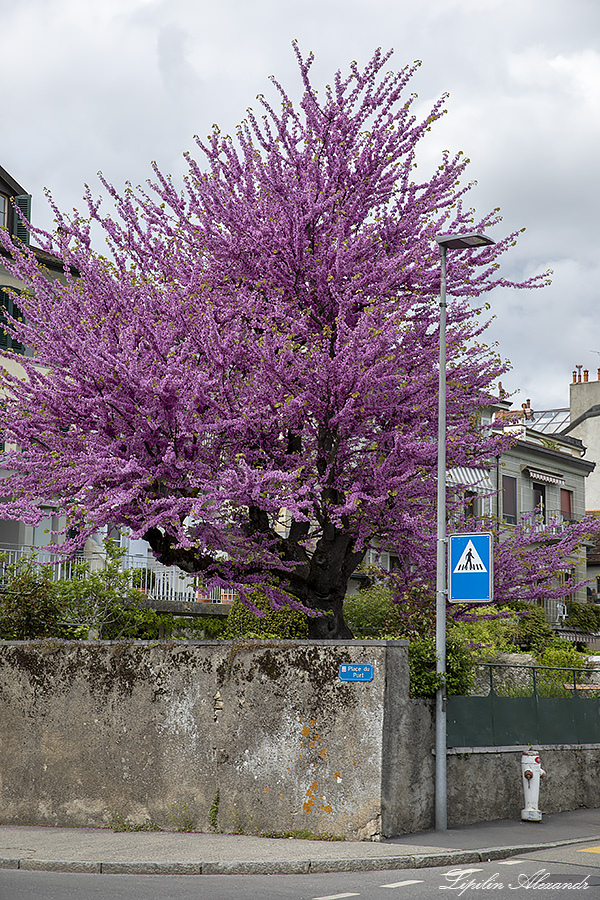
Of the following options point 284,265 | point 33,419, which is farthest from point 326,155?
point 33,419

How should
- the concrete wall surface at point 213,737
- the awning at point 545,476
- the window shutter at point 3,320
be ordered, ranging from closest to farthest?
1. the concrete wall surface at point 213,737
2. the window shutter at point 3,320
3. the awning at point 545,476

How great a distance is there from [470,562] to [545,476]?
33.4 m

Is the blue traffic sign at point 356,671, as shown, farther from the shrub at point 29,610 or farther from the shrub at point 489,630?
the shrub at point 489,630

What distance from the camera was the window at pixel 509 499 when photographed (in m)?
43.6

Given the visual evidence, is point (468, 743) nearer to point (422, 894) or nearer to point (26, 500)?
point (422, 894)

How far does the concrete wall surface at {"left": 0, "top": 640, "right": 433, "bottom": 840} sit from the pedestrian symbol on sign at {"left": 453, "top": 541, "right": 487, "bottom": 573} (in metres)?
1.38

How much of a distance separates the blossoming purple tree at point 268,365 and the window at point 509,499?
87.2ft

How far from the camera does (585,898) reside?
910 centimetres

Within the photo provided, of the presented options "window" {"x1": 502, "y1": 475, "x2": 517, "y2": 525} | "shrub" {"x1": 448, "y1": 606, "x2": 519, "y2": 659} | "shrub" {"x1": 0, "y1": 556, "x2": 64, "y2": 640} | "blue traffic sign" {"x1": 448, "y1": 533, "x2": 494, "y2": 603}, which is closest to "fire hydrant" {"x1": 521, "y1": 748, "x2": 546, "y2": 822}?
"blue traffic sign" {"x1": 448, "y1": 533, "x2": 494, "y2": 603}

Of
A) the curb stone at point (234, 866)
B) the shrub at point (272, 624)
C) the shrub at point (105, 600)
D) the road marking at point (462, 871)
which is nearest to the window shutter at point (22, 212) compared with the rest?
the shrub at point (105, 600)

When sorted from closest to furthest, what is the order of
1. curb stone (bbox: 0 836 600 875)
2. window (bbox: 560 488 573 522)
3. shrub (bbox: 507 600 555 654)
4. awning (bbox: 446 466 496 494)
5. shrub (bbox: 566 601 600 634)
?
curb stone (bbox: 0 836 600 875)
shrub (bbox: 507 600 555 654)
awning (bbox: 446 466 496 494)
shrub (bbox: 566 601 600 634)
window (bbox: 560 488 573 522)

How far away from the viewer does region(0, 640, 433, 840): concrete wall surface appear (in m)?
12.1

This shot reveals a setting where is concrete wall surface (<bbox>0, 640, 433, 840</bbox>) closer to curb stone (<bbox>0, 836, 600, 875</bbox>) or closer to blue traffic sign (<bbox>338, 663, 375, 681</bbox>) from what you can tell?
blue traffic sign (<bbox>338, 663, 375, 681</bbox>)

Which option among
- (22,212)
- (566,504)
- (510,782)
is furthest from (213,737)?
(566,504)
